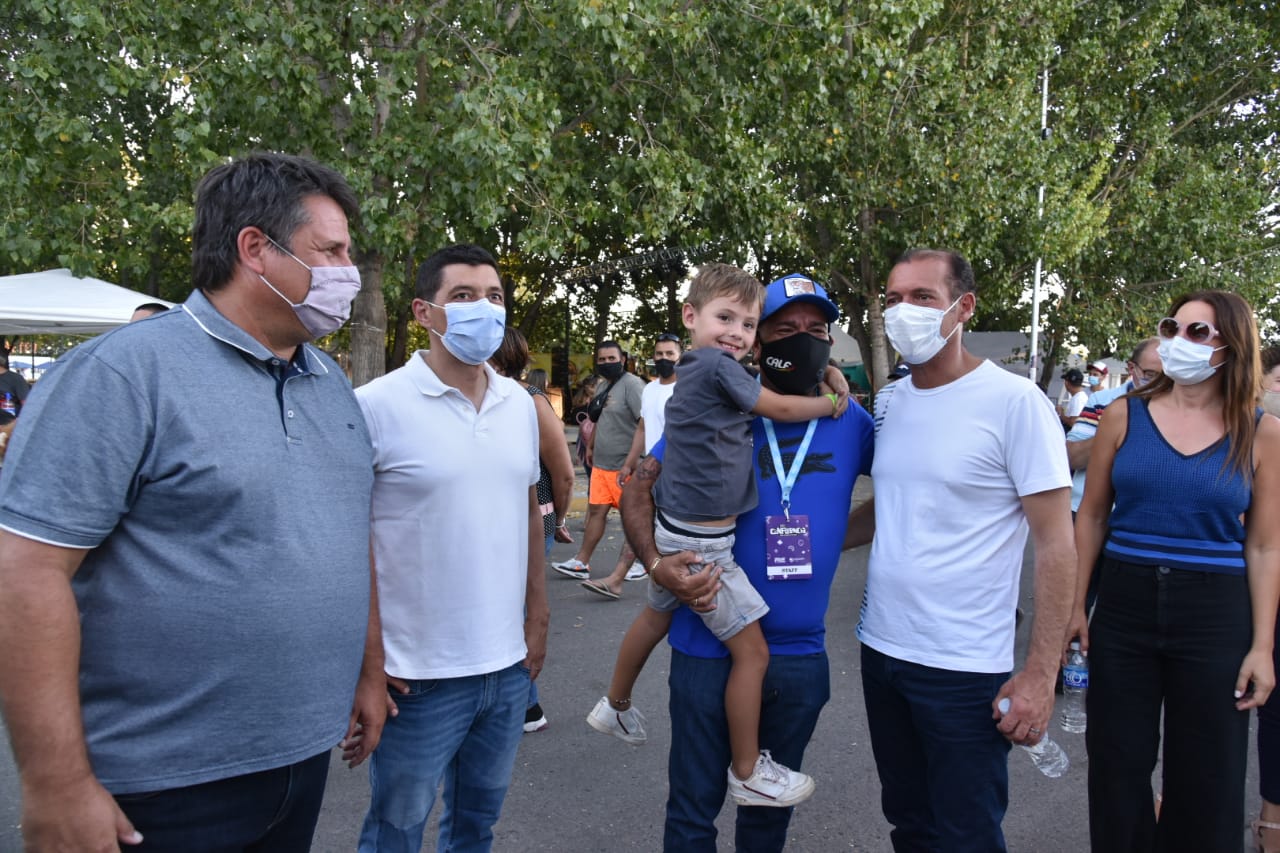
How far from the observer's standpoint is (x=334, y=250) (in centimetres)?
190

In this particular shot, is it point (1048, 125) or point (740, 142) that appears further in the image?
point (1048, 125)

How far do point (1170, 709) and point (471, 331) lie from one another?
2.48m

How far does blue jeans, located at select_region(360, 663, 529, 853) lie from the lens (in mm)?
2312

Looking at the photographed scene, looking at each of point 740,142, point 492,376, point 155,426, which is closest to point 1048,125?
point 740,142

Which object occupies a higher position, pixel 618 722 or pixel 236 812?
pixel 236 812

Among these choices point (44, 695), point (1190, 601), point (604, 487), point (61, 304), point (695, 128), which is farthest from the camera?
point (695, 128)

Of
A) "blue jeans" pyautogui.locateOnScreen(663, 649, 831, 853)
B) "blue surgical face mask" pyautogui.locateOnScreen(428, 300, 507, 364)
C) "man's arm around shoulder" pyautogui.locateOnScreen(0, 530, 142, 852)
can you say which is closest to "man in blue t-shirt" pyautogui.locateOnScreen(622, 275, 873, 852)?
"blue jeans" pyautogui.locateOnScreen(663, 649, 831, 853)

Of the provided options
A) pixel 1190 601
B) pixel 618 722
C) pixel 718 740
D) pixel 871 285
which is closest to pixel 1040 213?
pixel 871 285

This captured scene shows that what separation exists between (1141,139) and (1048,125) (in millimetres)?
1783

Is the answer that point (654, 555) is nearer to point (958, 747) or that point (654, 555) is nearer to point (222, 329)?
point (958, 747)

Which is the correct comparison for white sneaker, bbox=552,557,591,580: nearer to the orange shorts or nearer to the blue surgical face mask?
the orange shorts

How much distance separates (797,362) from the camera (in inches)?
102

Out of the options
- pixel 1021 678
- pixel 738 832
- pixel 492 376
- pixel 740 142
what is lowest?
pixel 738 832

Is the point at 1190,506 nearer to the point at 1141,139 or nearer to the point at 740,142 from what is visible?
the point at 740,142
